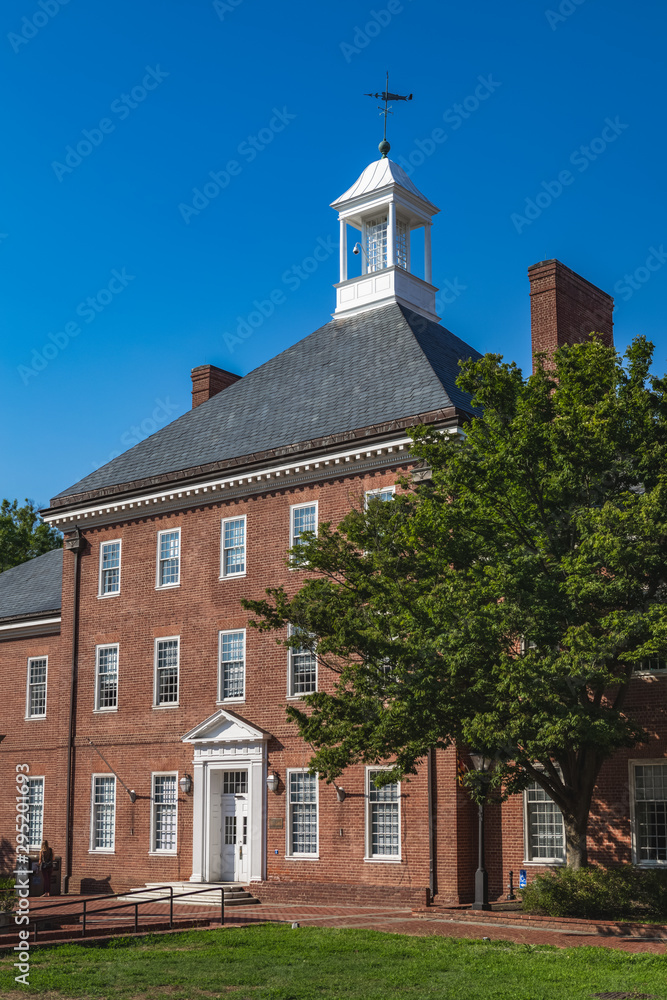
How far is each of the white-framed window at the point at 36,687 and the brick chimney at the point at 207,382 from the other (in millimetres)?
9831

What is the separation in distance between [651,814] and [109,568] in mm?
17286

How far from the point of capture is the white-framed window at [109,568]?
32.6 meters

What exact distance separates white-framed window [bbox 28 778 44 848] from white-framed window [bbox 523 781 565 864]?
54.3ft

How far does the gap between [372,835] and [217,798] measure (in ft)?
17.5

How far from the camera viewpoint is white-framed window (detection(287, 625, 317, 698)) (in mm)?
27344

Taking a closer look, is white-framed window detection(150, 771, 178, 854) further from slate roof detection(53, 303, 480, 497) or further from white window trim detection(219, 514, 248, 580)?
slate roof detection(53, 303, 480, 497)

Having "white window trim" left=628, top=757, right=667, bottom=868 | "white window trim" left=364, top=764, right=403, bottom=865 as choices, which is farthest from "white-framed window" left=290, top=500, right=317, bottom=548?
"white window trim" left=628, top=757, right=667, bottom=868

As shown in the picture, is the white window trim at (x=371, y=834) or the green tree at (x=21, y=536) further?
the green tree at (x=21, y=536)

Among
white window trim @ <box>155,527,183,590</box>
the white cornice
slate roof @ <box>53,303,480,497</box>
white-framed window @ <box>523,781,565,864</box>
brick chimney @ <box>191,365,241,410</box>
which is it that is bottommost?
white-framed window @ <box>523,781,565,864</box>

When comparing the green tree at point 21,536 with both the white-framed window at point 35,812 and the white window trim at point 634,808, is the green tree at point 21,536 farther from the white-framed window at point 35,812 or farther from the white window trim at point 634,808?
the white window trim at point 634,808

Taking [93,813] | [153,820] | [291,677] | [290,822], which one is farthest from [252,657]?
[93,813]

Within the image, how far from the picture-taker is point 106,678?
32.2 meters

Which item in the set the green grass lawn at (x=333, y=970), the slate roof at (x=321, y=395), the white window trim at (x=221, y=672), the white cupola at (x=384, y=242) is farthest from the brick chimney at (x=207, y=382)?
the green grass lawn at (x=333, y=970)

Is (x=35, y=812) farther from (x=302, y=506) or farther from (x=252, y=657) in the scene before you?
(x=302, y=506)
